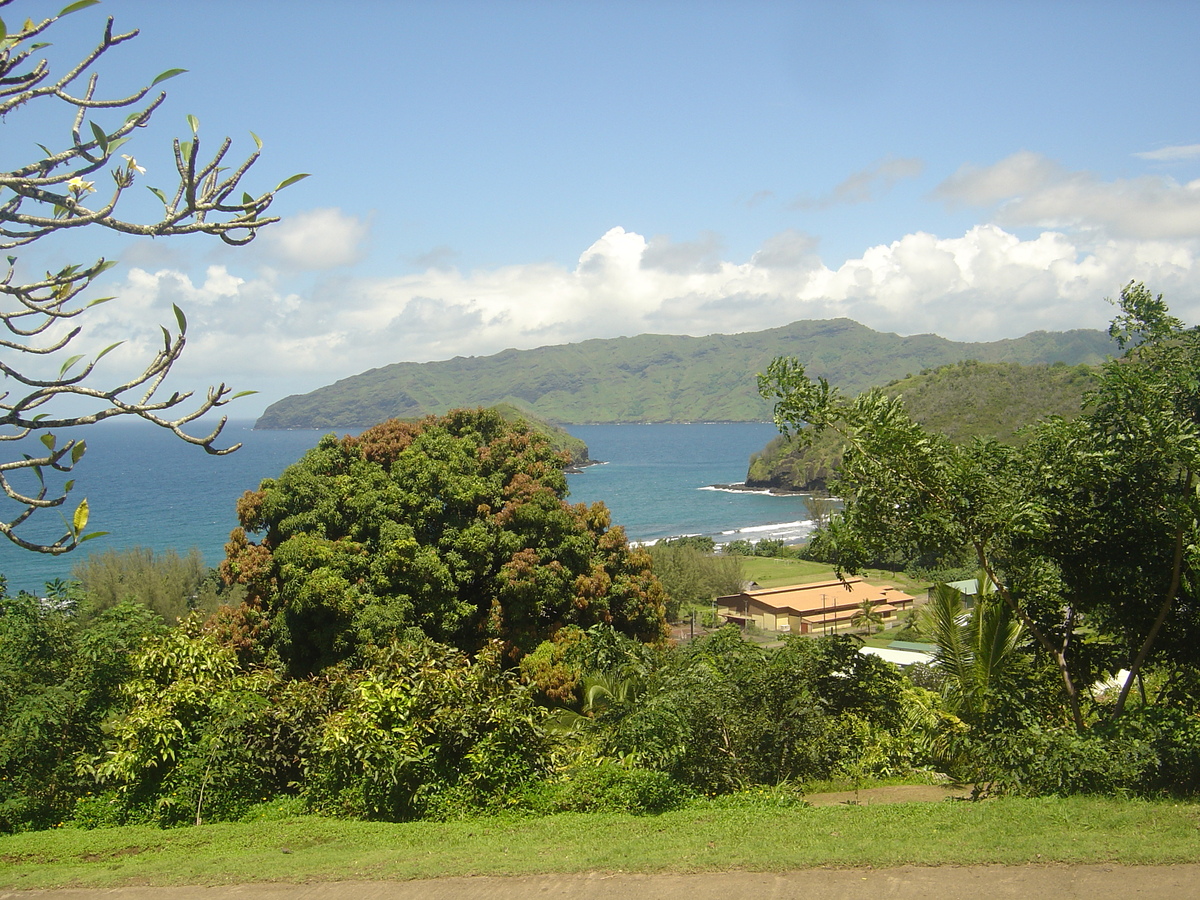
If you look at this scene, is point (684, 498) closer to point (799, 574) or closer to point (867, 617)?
point (799, 574)

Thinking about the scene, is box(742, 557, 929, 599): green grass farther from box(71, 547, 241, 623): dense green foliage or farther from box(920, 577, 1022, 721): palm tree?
box(920, 577, 1022, 721): palm tree

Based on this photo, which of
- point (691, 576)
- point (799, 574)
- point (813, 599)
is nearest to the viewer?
point (813, 599)

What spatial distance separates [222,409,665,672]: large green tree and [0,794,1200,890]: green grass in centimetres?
532

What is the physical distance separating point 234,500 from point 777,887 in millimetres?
75516

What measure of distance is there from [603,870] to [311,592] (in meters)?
8.11

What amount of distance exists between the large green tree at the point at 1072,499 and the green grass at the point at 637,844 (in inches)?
80.3

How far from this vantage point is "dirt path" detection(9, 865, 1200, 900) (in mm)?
5391

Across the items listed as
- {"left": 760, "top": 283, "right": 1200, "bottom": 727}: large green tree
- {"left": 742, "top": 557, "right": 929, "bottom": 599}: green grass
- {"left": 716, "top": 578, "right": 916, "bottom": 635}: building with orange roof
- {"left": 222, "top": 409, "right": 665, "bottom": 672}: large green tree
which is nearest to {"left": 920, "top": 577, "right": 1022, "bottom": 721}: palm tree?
{"left": 760, "top": 283, "right": 1200, "bottom": 727}: large green tree

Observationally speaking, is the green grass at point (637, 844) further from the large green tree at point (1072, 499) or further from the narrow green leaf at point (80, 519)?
the narrow green leaf at point (80, 519)

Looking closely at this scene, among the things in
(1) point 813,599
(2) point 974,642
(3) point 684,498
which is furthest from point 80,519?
(3) point 684,498

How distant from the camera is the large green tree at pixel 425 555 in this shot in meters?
13.6

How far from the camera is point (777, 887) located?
18.8ft

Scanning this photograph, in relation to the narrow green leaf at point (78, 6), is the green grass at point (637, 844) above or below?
below

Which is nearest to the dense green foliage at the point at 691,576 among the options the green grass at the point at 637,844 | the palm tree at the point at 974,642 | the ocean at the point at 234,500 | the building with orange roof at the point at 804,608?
the building with orange roof at the point at 804,608
